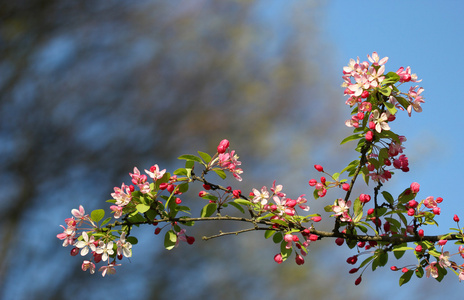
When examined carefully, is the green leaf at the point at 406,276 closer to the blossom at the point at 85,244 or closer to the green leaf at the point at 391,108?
the green leaf at the point at 391,108

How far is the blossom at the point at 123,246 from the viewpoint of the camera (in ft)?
4.78

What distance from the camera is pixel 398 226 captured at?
1.55 m

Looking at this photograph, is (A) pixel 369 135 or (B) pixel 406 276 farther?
(B) pixel 406 276

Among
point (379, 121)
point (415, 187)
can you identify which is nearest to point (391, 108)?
point (379, 121)

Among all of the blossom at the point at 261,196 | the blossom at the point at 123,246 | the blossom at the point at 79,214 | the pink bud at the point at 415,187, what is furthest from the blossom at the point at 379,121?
the blossom at the point at 79,214

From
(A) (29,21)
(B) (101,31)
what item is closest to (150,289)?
(B) (101,31)

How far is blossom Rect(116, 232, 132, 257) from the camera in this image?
4.78 feet

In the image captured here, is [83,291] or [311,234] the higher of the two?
[83,291]

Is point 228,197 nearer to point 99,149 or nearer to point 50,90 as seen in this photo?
point 99,149

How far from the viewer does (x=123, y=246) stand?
57.7 inches

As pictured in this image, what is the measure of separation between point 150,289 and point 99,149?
5.36 ft

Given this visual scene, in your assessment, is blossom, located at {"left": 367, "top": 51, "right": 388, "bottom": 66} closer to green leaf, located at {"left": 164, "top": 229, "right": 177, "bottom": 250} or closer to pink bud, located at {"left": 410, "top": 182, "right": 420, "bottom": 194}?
pink bud, located at {"left": 410, "top": 182, "right": 420, "bottom": 194}

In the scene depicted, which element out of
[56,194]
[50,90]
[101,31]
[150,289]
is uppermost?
[101,31]

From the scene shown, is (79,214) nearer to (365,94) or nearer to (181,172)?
(181,172)
